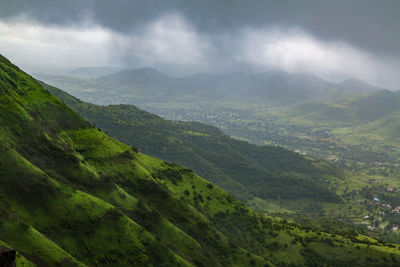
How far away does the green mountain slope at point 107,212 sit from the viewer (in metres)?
86.3

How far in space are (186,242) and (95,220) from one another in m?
43.0

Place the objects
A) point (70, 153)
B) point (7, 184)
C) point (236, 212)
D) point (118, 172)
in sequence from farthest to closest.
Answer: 1. point (236, 212)
2. point (118, 172)
3. point (70, 153)
4. point (7, 184)

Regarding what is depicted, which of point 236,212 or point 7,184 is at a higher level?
point 7,184

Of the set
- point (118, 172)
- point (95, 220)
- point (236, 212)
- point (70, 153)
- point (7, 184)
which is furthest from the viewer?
point (236, 212)

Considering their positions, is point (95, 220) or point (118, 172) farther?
point (118, 172)

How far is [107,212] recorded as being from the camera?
10331 centimetres

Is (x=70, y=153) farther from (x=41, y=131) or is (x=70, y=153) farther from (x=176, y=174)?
(x=176, y=174)

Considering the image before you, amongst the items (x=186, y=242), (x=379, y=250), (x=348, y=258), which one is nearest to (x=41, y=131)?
(x=186, y=242)

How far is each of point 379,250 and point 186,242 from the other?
113 metres

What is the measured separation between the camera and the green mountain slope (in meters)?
86.3

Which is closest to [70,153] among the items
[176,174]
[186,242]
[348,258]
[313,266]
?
[186,242]

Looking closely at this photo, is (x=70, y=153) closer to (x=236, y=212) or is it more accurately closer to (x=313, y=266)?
(x=236, y=212)

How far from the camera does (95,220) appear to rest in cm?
9744

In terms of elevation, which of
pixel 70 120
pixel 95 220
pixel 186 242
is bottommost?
pixel 186 242
